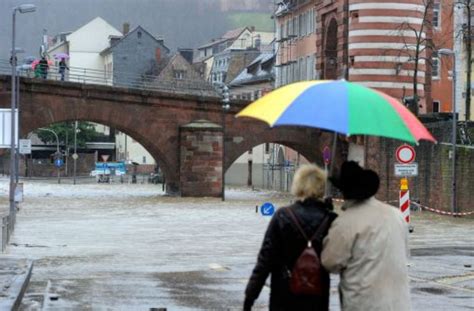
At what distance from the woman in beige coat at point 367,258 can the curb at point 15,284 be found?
6200 mm

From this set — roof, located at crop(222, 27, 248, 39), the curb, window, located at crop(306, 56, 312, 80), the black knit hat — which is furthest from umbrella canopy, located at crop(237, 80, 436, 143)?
roof, located at crop(222, 27, 248, 39)

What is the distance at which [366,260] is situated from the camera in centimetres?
675

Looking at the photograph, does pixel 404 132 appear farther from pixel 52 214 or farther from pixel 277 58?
pixel 277 58

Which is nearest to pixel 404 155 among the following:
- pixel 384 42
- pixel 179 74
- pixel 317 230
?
pixel 317 230

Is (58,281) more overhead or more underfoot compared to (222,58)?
more underfoot

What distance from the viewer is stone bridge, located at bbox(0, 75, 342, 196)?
63531mm

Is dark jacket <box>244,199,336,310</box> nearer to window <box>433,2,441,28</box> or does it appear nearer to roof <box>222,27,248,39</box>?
window <box>433,2,441,28</box>

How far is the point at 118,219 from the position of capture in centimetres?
4244

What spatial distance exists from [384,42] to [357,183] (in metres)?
57.1

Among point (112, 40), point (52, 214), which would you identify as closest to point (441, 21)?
point (52, 214)

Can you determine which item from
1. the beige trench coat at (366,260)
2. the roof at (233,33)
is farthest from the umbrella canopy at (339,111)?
the roof at (233,33)

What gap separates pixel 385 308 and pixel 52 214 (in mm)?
39647

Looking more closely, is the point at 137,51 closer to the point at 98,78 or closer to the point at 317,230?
the point at 98,78

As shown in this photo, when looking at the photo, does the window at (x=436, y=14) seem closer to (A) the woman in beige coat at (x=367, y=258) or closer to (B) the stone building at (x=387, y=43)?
(B) the stone building at (x=387, y=43)
